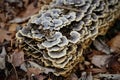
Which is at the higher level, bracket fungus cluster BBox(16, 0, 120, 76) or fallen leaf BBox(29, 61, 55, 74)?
bracket fungus cluster BBox(16, 0, 120, 76)

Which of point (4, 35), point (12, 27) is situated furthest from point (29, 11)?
point (4, 35)

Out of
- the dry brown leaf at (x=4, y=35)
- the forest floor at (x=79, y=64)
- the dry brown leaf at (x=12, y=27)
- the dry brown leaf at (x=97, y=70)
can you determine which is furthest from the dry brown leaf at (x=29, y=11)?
the dry brown leaf at (x=97, y=70)

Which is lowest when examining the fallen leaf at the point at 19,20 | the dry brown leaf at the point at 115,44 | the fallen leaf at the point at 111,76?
the fallen leaf at the point at 111,76

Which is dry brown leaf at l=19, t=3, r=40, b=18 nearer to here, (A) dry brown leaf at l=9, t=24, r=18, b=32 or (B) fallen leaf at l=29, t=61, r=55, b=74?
(A) dry brown leaf at l=9, t=24, r=18, b=32

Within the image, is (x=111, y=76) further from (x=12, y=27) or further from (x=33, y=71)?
(x=12, y=27)

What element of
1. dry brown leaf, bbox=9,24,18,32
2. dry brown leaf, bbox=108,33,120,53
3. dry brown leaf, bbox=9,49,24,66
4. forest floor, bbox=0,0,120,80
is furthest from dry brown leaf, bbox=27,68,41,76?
dry brown leaf, bbox=108,33,120,53

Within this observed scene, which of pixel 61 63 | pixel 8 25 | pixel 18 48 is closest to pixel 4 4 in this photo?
pixel 8 25

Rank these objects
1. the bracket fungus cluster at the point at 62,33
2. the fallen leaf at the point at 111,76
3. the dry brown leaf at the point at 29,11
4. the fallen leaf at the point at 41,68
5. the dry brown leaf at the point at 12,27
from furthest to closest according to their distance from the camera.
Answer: the dry brown leaf at the point at 29,11 < the dry brown leaf at the point at 12,27 < the fallen leaf at the point at 111,76 < the fallen leaf at the point at 41,68 < the bracket fungus cluster at the point at 62,33

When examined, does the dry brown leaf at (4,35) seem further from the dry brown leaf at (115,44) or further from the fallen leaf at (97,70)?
the dry brown leaf at (115,44)
